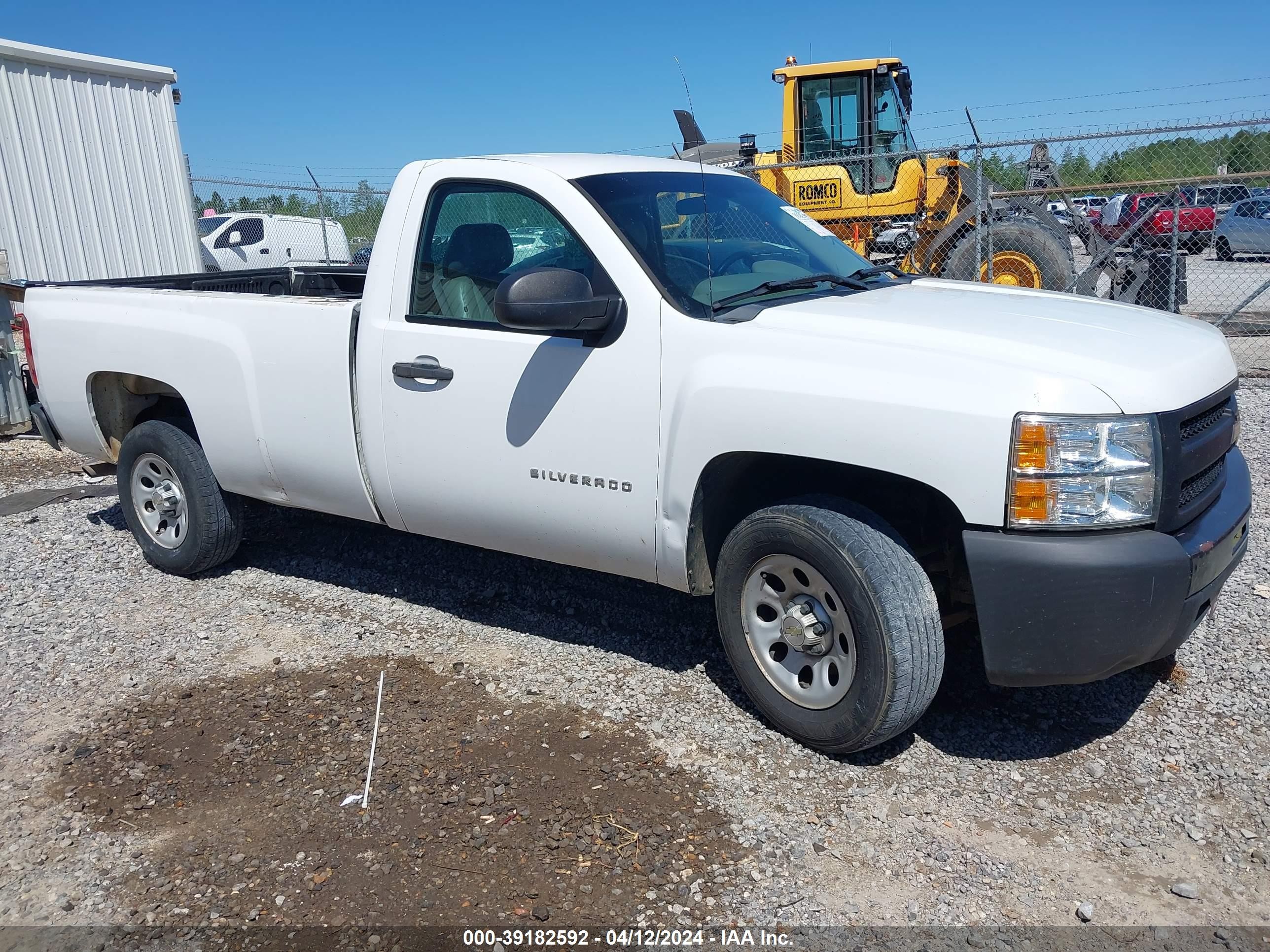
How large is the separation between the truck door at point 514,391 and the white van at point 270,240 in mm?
13211

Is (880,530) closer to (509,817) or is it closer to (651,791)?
(651,791)

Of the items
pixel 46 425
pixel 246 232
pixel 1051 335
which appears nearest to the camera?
pixel 1051 335

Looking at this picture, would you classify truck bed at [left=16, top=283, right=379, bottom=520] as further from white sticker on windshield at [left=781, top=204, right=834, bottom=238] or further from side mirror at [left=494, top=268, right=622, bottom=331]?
white sticker on windshield at [left=781, top=204, right=834, bottom=238]

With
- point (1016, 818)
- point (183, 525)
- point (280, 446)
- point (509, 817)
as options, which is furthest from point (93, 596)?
point (1016, 818)

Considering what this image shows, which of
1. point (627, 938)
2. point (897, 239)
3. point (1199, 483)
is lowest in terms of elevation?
point (627, 938)

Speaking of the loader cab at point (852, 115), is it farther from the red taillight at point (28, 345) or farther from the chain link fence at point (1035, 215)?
the red taillight at point (28, 345)

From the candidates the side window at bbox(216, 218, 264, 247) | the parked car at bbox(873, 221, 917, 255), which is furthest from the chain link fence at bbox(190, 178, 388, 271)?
the parked car at bbox(873, 221, 917, 255)

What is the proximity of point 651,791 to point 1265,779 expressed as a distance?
77.2 inches

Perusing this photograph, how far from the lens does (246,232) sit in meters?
17.0

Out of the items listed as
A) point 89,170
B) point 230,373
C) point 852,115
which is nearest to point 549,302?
point 230,373

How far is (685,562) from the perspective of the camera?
12.0 feet

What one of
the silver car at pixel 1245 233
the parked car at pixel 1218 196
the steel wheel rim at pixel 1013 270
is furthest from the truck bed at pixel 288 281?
the silver car at pixel 1245 233

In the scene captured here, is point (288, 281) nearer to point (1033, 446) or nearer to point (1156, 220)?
point (1033, 446)

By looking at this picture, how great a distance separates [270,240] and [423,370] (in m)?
14.5
